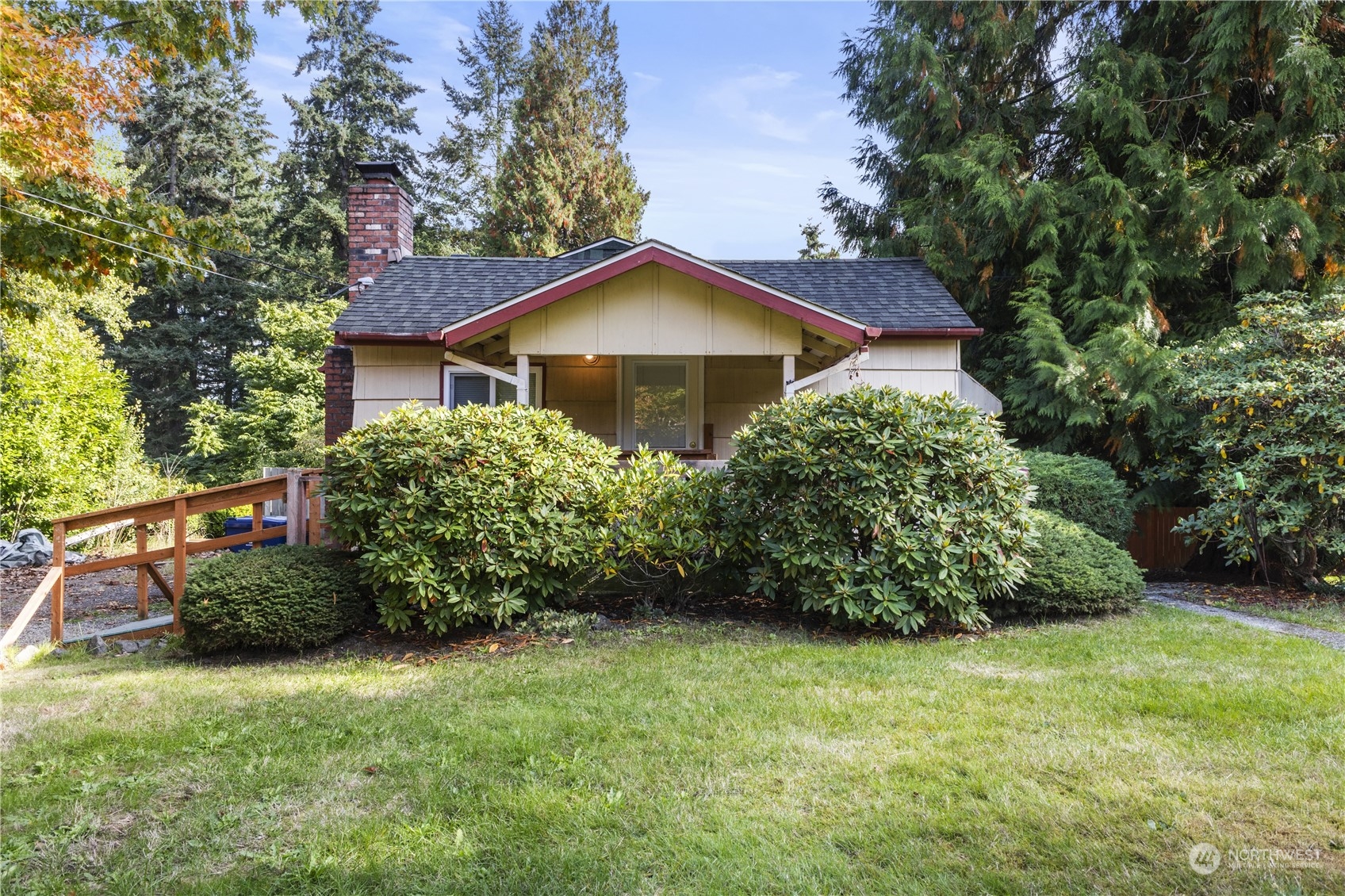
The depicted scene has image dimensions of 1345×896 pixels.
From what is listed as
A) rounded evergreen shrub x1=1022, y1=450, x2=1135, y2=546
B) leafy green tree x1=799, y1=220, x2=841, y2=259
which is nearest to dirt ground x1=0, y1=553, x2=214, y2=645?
rounded evergreen shrub x1=1022, y1=450, x2=1135, y2=546

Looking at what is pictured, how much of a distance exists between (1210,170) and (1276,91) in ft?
4.33

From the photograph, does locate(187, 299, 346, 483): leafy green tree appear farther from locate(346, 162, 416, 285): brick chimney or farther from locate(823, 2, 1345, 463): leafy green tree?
locate(823, 2, 1345, 463): leafy green tree

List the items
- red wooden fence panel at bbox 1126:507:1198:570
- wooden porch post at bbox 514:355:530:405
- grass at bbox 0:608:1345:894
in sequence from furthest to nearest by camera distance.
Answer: red wooden fence panel at bbox 1126:507:1198:570 → wooden porch post at bbox 514:355:530:405 → grass at bbox 0:608:1345:894

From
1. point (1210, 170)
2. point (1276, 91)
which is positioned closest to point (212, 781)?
point (1210, 170)

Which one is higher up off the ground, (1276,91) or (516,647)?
(1276,91)

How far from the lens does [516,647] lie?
5805 mm

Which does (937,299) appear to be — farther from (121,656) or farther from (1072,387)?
(121,656)

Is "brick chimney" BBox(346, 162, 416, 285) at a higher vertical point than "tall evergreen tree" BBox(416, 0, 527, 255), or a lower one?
lower

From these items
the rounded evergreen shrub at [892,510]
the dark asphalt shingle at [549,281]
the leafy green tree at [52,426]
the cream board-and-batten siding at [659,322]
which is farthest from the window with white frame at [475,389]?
the leafy green tree at [52,426]

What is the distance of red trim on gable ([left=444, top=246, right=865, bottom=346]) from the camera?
319 inches

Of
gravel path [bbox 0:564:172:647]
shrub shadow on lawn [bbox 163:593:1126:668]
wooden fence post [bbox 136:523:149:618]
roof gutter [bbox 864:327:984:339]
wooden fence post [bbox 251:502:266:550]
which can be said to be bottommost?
gravel path [bbox 0:564:172:647]

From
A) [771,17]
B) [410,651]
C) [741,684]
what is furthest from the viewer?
[771,17]

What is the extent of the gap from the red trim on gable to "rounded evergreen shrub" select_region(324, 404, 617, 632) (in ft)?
6.91

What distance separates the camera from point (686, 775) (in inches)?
130
